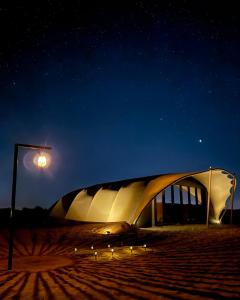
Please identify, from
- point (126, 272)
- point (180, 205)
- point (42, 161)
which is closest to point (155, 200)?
point (180, 205)

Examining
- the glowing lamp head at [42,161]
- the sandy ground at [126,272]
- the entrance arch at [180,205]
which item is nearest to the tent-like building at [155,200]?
the entrance arch at [180,205]

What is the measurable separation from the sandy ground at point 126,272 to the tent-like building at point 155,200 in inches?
294

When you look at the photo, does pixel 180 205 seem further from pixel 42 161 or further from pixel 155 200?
pixel 42 161

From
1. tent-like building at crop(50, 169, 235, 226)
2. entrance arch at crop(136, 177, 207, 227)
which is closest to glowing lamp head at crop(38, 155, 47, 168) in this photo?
tent-like building at crop(50, 169, 235, 226)

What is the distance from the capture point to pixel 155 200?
76.0 feet

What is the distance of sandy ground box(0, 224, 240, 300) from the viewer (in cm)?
643

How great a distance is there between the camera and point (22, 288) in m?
Result: 7.01

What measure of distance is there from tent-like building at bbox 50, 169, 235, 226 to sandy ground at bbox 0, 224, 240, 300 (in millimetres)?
7471

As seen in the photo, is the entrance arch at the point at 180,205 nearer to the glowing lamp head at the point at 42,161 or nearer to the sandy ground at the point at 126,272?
the sandy ground at the point at 126,272

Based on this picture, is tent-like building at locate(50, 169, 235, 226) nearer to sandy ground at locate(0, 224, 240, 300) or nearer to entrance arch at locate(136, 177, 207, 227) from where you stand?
entrance arch at locate(136, 177, 207, 227)

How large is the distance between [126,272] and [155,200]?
1502cm

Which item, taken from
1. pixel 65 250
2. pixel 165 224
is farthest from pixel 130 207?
pixel 65 250

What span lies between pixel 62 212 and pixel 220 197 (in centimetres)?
1351

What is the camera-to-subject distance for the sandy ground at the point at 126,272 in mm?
6430
